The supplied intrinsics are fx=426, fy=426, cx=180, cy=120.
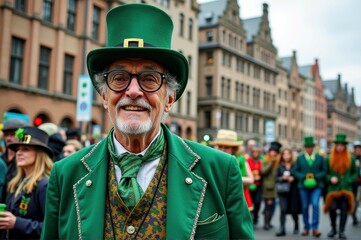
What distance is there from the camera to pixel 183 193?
2346mm

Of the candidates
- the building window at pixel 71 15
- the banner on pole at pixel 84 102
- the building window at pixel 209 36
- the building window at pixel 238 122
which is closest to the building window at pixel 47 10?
the building window at pixel 71 15

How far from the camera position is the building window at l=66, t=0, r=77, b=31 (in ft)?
86.2

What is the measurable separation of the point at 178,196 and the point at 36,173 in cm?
249

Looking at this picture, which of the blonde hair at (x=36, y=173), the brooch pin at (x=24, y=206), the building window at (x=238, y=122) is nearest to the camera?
the brooch pin at (x=24, y=206)

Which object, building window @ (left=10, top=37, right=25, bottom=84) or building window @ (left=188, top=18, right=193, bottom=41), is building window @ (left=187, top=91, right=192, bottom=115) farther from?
building window @ (left=10, top=37, right=25, bottom=84)

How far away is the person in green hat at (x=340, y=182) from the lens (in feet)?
30.5

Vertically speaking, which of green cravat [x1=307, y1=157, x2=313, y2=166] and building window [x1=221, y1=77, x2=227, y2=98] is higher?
building window [x1=221, y1=77, x2=227, y2=98]

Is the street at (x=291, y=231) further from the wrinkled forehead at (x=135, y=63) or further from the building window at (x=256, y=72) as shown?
the building window at (x=256, y=72)

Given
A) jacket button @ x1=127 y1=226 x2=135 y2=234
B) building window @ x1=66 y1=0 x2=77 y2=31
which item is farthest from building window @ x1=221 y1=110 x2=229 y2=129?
jacket button @ x1=127 y1=226 x2=135 y2=234

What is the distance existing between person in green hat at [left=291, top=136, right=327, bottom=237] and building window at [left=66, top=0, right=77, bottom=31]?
20.1 m

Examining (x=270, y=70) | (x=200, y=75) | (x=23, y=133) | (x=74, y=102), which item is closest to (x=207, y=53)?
(x=200, y=75)

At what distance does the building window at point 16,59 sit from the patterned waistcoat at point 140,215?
71.0 ft

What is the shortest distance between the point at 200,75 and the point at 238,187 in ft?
150

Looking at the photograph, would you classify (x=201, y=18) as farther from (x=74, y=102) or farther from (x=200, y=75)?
(x=74, y=102)
